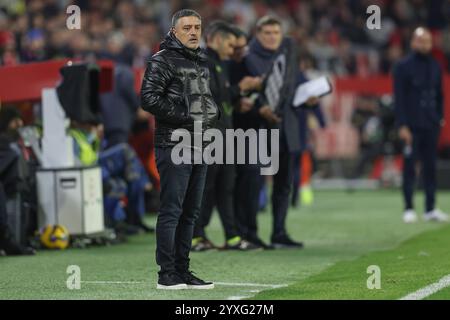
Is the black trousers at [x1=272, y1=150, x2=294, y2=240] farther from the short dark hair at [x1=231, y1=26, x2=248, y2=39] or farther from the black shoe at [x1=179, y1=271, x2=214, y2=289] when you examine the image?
the black shoe at [x1=179, y1=271, x2=214, y2=289]

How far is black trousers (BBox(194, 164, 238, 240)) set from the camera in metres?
12.9

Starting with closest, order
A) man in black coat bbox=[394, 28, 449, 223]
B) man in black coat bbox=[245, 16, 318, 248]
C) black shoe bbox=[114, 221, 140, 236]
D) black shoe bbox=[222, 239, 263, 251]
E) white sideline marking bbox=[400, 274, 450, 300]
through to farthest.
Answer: white sideline marking bbox=[400, 274, 450, 300], black shoe bbox=[222, 239, 263, 251], man in black coat bbox=[245, 16, 318, 248], black shoe bbox=[114, 221, 140, 236], man in black coat bbox=[394, 28, 449, 223]

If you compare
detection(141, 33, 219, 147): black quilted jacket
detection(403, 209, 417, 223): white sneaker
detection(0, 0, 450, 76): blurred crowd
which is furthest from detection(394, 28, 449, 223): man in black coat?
detection(141, 33, 219, 147): black quilted jacket

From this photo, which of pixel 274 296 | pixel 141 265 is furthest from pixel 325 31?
pixel 274 296

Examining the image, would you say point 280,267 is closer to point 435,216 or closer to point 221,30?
point 221,30

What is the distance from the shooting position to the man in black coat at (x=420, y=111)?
16328 millimetres

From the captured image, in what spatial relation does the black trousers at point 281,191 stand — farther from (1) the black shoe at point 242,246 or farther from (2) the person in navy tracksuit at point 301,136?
(2) the person in navy tracksuit at point 301,136

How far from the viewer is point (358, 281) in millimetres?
9992

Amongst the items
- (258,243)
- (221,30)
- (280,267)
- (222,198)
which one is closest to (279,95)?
(221,30)

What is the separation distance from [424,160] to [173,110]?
7750mm

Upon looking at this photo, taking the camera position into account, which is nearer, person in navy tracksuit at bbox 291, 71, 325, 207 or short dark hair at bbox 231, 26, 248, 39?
short dark hair at bbox 231, 26, 248, 39

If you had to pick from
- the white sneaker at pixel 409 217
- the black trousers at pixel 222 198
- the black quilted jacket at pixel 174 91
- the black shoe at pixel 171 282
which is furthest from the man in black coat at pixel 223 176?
the white sneaker at pixel 409 217

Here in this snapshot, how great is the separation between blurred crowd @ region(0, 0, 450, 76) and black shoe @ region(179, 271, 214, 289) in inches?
450

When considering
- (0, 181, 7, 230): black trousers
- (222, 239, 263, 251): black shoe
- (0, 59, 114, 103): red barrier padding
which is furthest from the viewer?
(0, 59, 114, 103): red barrier padding
